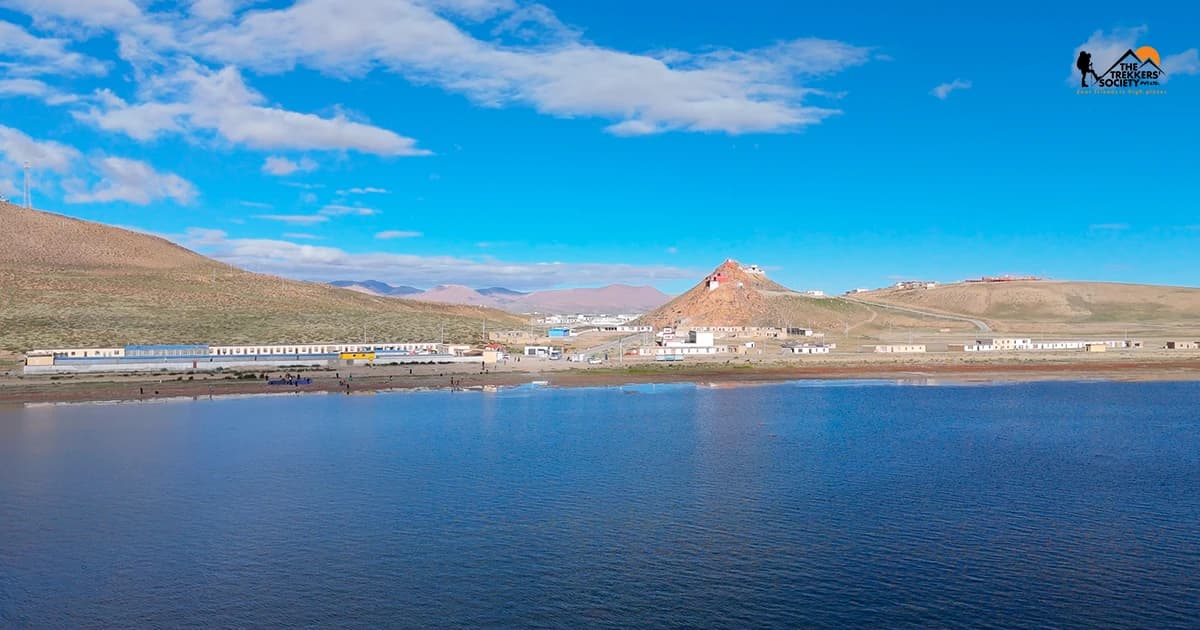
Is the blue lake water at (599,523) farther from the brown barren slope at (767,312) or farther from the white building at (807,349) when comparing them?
the brown barren slope at (767,312)

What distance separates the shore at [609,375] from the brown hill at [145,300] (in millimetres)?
28356

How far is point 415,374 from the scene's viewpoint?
88.6 m

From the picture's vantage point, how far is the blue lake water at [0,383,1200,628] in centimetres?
2259

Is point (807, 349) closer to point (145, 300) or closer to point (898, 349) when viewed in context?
point (898, 349)

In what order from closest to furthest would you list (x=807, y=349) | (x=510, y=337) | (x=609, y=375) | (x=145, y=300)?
(x=609, y=375), (x=807, y=349), (x=145, y=300), (x=510, y=337)

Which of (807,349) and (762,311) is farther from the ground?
(762,311)

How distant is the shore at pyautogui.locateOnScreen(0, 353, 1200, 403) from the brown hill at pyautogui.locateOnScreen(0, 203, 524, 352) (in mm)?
28356

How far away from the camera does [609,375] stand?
91312mm

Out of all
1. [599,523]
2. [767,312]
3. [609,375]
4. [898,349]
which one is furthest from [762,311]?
[599,523]

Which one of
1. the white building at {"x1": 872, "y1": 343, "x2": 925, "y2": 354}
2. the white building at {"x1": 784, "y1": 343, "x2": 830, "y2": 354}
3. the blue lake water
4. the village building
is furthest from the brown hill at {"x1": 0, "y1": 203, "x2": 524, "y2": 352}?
the blue lake water

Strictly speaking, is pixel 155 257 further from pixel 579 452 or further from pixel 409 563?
pixel 409 563

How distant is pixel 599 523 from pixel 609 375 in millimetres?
61108

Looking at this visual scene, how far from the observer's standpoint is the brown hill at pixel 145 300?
110438 mm

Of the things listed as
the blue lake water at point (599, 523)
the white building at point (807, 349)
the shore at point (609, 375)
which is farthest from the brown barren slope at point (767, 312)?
the blue lake water at point (599, 523)
